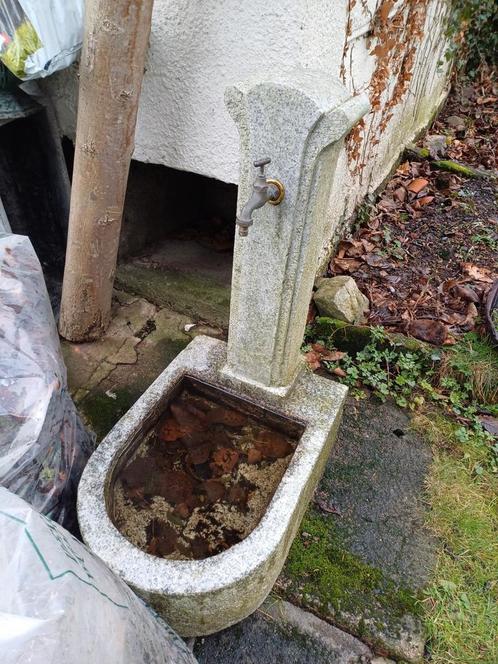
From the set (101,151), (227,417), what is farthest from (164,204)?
(227,417)

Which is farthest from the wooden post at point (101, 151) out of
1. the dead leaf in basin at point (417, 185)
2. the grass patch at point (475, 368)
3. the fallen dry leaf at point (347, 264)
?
the dead leaf in basin at point (417, 185)

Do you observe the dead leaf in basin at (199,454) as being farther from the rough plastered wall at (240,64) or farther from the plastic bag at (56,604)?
the rough plastered wall at (240,64)

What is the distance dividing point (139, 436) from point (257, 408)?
51cm

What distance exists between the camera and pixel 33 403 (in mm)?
1600

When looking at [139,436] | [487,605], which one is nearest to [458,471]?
[487,605]

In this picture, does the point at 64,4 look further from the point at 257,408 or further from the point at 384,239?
the point at 384,239

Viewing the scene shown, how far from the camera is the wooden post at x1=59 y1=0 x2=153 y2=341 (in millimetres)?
1893

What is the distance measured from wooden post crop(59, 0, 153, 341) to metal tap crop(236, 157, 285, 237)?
1057 mm

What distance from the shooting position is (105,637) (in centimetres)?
97

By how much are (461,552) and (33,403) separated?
6.07 ft

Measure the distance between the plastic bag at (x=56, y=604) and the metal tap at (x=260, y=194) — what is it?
955 millimetres

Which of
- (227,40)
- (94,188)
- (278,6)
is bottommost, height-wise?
(94,188)

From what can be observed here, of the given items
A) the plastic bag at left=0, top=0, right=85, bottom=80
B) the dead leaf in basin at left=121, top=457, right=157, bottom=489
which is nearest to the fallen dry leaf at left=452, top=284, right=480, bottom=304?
the dead leaf in basin at left=121, top=457, right=157, bottom=489

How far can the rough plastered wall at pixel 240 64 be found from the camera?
1.97 meters
